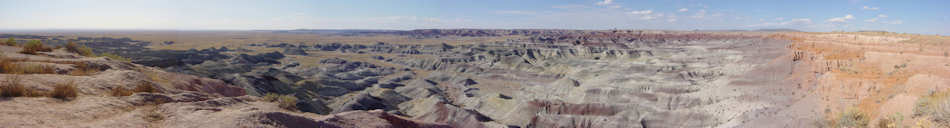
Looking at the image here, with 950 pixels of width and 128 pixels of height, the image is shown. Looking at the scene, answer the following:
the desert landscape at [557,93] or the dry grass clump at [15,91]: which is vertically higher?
the dry grass clump at [15,91]

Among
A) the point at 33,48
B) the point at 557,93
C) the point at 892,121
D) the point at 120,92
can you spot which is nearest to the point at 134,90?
the point at 120,92

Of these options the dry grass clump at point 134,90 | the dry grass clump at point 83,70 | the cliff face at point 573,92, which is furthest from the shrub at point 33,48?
the cliff face at point 573,92

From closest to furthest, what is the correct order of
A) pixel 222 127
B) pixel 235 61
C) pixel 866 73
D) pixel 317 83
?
pixel 222 127 → pixel 866 73 → pixel 317 83 → pixel 235 61

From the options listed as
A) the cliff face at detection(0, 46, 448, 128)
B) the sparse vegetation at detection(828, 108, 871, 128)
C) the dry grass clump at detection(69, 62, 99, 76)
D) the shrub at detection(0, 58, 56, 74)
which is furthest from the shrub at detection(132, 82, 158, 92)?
the sparse vegetation at detection(828, 108, 871, 128)

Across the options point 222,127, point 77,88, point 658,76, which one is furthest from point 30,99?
point 658,76

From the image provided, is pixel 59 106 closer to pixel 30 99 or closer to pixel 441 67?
pixel 30 99

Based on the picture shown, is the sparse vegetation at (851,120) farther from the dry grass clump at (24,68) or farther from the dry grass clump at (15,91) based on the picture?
the dry grass clump at (24,68)

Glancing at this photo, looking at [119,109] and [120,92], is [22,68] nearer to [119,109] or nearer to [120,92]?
[120,92]

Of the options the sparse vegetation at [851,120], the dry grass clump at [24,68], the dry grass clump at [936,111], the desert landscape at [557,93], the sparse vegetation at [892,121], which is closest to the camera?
the desert landscape at [557,93]
